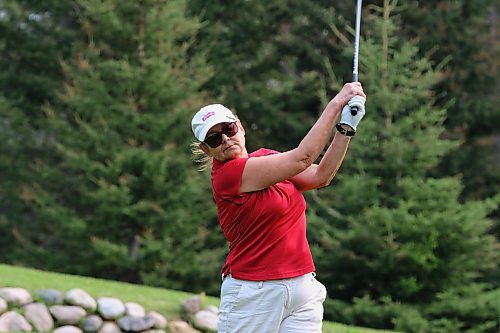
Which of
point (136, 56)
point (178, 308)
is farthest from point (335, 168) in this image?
point (136, 56)

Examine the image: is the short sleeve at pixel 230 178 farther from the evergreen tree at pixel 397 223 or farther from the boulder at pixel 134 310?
the evergreen tree at pixel 397 223

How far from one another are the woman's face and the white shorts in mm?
515

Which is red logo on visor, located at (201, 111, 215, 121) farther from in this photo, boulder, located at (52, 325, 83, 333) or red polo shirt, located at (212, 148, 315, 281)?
boulder, located at (52, 325, 83, 333)

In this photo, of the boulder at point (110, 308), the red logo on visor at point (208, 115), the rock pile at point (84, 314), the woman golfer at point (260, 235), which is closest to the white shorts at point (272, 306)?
the woman golfer at point (260, 235)

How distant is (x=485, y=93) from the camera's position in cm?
1623

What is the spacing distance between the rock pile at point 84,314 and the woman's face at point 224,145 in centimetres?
390

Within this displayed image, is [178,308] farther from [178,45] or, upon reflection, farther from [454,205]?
[178,45]

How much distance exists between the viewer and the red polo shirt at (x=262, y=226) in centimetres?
344

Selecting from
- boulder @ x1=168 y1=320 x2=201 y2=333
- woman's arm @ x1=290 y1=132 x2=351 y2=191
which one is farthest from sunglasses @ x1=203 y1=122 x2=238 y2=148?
boulder @ x1=168 y1=320 x2=201 y2=333

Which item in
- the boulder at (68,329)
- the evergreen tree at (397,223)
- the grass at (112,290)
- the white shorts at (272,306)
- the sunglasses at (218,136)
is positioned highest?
the evergreen tree at (397,223)

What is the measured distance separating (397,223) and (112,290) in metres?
4.21

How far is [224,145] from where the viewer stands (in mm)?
3504

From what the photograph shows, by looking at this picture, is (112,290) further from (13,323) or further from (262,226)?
(262,226)

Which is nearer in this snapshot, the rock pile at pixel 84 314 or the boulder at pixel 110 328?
the rock pile at pixel 84 314
